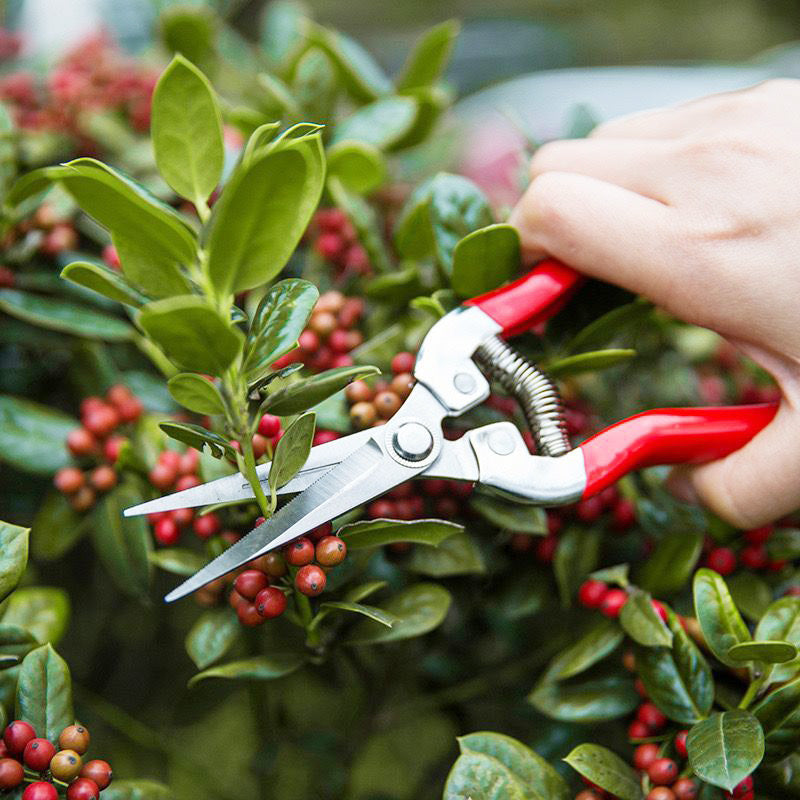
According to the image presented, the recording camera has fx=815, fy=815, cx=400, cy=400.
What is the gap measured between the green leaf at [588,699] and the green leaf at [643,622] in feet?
0.19

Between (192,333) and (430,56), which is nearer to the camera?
(192,333)

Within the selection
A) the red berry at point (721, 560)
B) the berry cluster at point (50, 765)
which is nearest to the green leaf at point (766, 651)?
the red berry at point (721, 560)

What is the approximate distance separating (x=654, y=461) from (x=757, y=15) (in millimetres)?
1664

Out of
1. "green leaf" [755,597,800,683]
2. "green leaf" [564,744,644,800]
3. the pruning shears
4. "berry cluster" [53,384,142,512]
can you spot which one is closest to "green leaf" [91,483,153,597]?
"berry cluster" [53,384,142,512]

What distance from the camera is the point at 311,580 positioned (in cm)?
48

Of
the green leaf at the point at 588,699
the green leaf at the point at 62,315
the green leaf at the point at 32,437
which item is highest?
the green leaf at the point at 62,315

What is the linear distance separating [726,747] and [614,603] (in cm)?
12

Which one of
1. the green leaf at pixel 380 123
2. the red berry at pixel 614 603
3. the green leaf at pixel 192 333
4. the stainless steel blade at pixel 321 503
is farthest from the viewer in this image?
the green leaf at pixel 380 123

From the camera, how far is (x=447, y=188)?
24.0 inches

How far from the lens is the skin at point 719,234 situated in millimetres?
528

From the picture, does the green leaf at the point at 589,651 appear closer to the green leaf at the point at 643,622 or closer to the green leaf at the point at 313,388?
the green leaf at the point at 643,622

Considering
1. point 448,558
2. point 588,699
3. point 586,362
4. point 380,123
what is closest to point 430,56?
point 380,123

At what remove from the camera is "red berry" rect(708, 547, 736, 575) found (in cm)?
62

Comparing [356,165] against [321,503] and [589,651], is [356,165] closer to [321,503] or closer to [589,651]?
[321,503]
